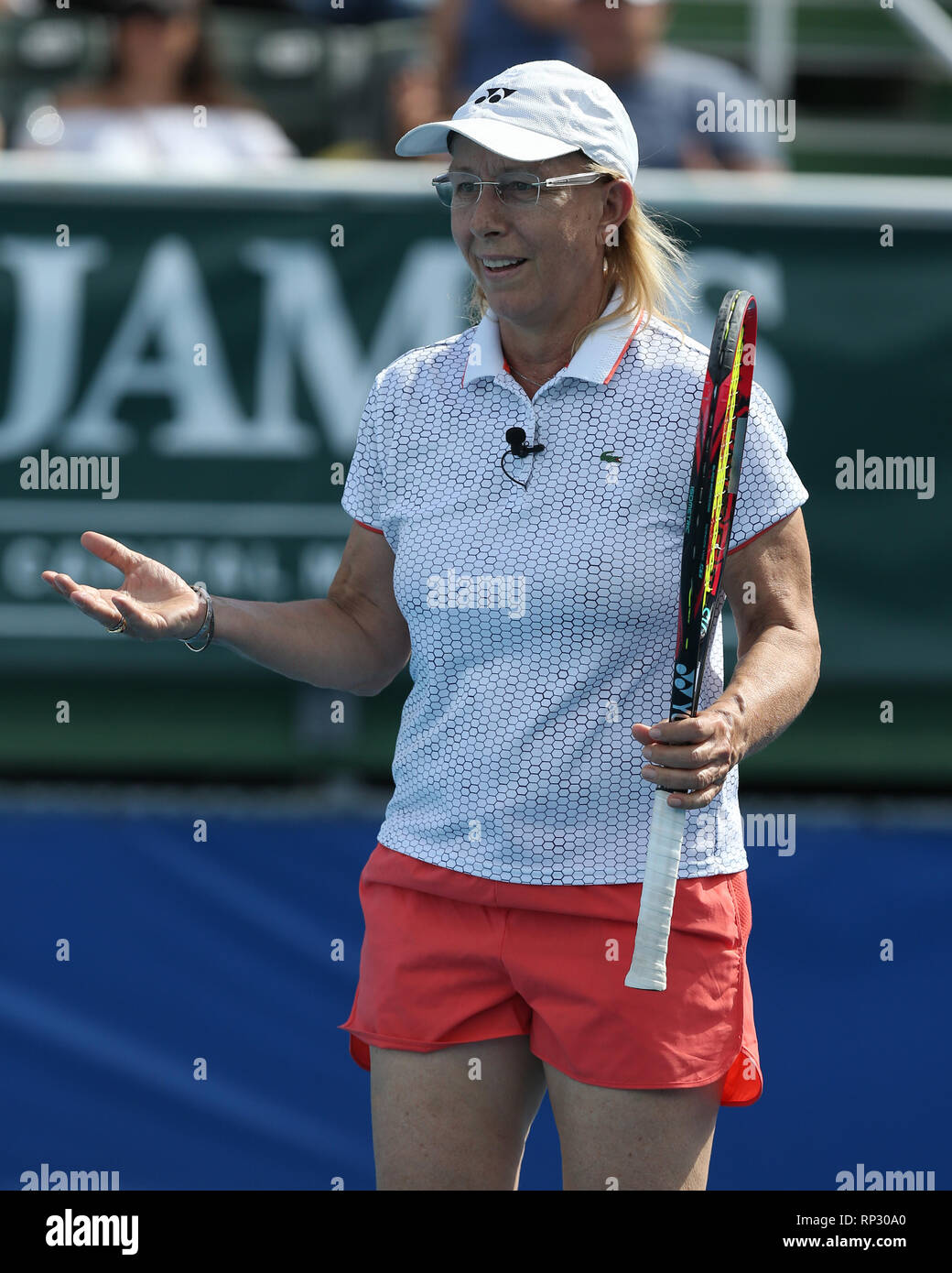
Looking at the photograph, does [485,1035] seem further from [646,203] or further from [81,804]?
[646,203]

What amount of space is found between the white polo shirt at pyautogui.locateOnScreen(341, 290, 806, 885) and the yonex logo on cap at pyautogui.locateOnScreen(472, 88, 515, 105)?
1.09 ft

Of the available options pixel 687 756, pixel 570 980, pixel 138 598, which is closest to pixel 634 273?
pixel 687 756

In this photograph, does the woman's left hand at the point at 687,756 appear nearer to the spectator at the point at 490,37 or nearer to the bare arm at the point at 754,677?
the bare arm at the point at 754,677

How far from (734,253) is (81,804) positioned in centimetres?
207

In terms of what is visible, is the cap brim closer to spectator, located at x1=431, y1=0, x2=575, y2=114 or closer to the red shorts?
the red shorts

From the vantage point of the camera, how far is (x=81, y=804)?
3.94 metres

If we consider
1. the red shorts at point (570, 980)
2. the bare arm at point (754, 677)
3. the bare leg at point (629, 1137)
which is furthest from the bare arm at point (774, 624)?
the bare leg at point (629, 1137)

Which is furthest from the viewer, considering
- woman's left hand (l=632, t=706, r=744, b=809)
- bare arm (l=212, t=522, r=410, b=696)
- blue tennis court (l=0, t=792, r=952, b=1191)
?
blue tennis court (l=0, t=792, r=952, b=1191)

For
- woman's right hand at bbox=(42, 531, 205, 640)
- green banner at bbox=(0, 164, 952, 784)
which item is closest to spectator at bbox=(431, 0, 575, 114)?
green banner at bbox=(0, 164, 952, 784)

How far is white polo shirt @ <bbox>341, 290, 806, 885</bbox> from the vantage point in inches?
82.9

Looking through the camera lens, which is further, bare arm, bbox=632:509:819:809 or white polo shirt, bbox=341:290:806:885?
white polo shirt, bbox=341:290:806:885

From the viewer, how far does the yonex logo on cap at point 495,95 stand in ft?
7.07

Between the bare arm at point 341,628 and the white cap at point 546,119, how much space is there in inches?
23.7
